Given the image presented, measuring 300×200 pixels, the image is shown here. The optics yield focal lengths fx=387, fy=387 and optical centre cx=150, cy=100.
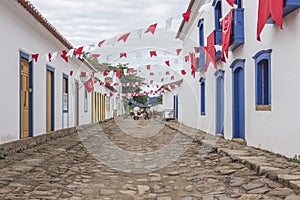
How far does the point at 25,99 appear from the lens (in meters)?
10.3

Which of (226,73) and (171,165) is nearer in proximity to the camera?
(171,165)

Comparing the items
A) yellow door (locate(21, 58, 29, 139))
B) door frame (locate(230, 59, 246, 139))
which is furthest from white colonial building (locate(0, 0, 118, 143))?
door frame (locate(230, 59, 246, 139))

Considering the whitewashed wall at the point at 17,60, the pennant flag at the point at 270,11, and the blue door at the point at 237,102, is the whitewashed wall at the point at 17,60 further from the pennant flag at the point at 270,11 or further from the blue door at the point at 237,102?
the blue door at the point at 237,102

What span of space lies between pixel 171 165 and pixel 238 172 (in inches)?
75.4

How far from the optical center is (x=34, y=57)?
34.0ft

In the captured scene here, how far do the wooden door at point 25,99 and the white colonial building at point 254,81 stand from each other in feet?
15.7

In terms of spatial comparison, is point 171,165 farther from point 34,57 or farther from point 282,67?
point 34,57

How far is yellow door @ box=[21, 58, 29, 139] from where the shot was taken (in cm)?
991

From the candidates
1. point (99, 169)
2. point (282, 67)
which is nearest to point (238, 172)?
point (282, 67)

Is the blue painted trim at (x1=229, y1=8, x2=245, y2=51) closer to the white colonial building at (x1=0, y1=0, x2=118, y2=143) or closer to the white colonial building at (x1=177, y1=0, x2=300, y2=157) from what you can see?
the white colonial building at (x1=177, y1=0, x2=300, y2=157)

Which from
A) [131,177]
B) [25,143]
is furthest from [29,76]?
[131,177]

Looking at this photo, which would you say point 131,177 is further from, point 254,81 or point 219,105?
point 219,105

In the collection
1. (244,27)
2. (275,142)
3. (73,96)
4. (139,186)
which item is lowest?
(139,186)

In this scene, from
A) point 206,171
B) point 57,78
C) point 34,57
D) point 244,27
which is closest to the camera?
point 206,171
